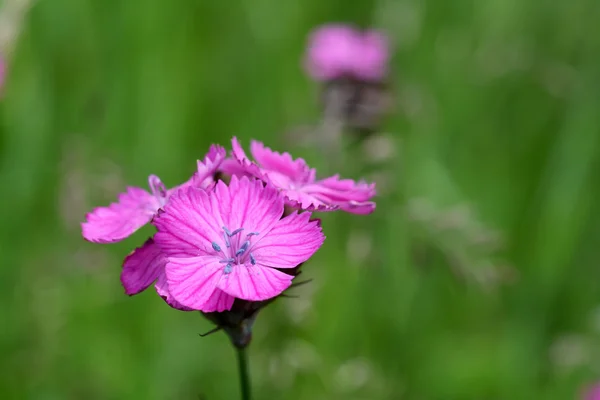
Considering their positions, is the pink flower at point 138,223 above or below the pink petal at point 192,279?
above

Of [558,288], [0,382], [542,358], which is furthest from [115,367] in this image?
[558,288]

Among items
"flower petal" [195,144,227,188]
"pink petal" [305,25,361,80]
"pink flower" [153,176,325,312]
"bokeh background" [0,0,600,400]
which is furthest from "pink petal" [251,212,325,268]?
"pink petal" [305,25,361,80]

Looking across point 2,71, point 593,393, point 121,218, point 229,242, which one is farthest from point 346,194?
point 2,71

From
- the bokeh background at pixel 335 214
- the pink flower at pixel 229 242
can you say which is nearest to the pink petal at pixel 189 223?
the pink flower at pixel 229 242

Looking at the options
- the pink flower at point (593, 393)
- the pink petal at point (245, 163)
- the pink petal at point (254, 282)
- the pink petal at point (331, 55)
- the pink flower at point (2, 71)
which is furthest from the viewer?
the pink petal at point (331, 55)

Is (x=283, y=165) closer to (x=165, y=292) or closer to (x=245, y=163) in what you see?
(x=245, y=163)

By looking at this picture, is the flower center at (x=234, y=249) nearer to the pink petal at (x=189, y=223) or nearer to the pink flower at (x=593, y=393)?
the pink petal at (x=189, y=223)
